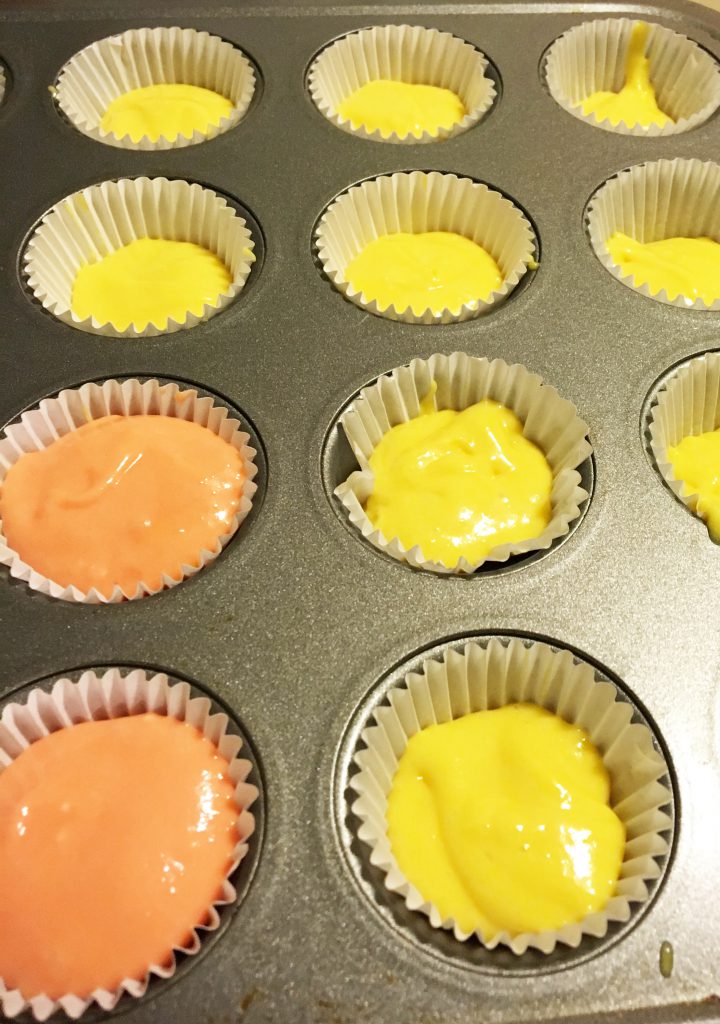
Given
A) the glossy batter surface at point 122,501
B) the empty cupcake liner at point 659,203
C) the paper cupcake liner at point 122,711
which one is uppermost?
the empty cupcake liner at point 659,203

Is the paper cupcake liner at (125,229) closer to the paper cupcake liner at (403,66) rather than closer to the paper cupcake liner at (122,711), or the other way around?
the paper cupcake liner at (403,66)

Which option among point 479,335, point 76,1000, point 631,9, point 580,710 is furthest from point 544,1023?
point 631,9

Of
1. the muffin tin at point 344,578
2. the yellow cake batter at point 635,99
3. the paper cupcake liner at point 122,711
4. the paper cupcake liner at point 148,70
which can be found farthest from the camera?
the yellow cake batter at point 635,99

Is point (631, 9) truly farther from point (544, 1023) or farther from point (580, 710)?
A: point (544, 1023)

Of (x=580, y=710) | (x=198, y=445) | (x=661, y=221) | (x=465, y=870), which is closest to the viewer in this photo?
(x=465, y=870)

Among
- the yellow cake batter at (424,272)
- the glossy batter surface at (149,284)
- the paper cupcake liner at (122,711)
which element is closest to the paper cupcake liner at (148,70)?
the glossy batter surface at (149,284)

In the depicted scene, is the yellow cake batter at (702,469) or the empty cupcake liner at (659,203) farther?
the empty cupcake liner at (659,203)
